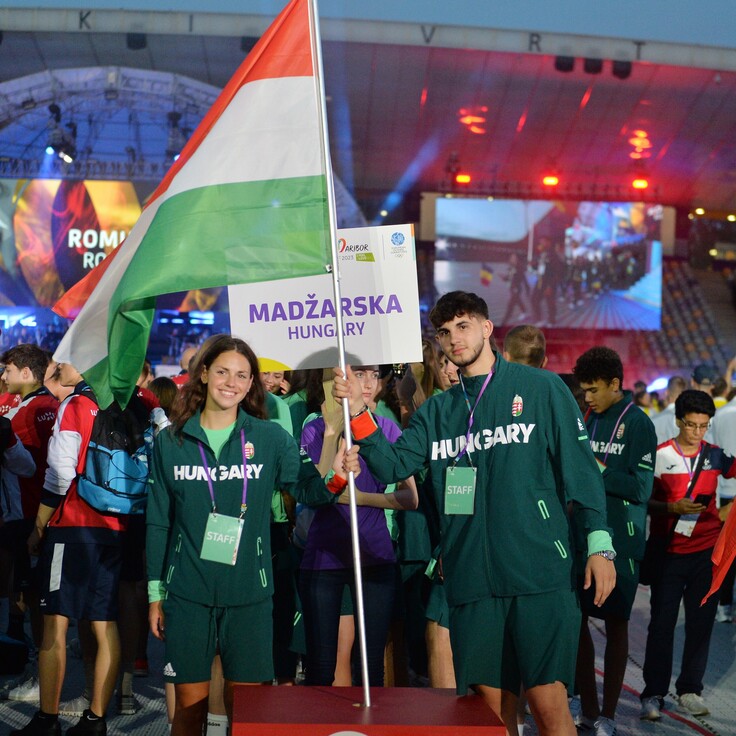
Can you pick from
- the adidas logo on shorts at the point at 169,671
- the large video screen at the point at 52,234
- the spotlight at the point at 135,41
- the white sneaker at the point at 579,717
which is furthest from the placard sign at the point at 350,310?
the spotlight at the point at 135,41

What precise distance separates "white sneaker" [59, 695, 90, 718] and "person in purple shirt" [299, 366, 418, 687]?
60.3 inches

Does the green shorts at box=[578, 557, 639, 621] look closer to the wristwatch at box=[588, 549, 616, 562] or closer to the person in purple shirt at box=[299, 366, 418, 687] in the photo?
the person in purple shirt at box=[299, 366, 418, 687]

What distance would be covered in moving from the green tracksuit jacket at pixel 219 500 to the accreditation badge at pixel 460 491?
1.62 ft

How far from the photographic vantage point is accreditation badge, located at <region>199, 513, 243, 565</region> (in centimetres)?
371

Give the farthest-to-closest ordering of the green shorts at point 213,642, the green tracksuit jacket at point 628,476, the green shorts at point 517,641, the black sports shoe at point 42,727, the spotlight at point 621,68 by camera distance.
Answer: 1. the spotlight at point 621,68
2. the green tracksuit jacket at point 628,476
3. the black sports shoe at point 42,727
4. the green shorts at point 213,642
5. the green shorts at point 517,641

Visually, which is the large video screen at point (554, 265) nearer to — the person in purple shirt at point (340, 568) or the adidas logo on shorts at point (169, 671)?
the person in purple shirt at point (340, 568)

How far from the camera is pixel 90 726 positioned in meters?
4.77

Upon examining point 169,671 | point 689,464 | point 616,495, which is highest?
point 689,464

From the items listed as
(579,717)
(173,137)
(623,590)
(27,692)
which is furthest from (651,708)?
(173,137)

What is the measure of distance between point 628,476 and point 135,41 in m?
20.5

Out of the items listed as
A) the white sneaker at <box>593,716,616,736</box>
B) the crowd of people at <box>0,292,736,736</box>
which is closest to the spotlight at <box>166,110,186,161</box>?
the crowd of people at <box>0,292,736,736</box>

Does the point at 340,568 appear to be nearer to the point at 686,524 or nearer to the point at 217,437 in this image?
the point at 217,437

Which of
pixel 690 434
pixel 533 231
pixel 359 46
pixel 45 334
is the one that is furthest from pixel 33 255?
pixel 690 434

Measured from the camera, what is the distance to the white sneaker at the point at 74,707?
542cm
